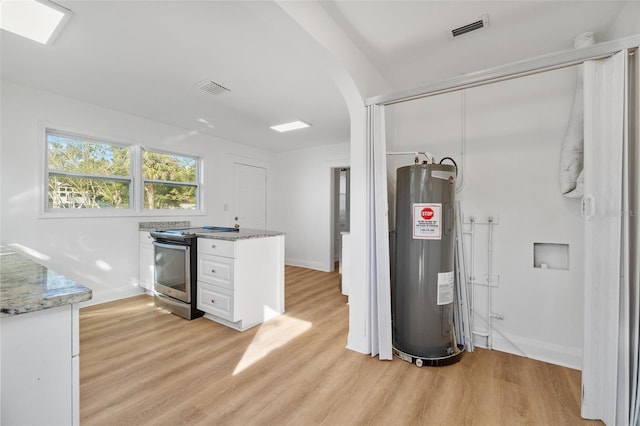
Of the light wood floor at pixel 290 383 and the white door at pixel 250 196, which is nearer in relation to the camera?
the light wood floor at pixel 290 383

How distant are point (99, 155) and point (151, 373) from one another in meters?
2.99

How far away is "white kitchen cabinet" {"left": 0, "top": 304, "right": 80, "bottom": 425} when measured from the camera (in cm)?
74

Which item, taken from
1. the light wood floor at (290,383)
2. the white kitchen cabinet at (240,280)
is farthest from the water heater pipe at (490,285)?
the white kitchen cabinet at (240,280)

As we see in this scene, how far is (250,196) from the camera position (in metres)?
5.64

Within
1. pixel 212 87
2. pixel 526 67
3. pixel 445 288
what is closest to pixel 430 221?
pixel 445 288

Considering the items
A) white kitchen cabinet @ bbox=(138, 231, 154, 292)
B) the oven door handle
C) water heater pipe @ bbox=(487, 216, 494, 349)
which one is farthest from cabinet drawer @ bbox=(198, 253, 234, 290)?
water heater pipe @ bbox=(487, 216, 494, 349)

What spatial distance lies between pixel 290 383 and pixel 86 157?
3710mm

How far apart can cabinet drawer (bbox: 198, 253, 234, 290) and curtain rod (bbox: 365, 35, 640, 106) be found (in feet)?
6.80

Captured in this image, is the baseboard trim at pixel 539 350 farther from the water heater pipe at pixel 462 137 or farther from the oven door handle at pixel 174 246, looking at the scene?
the oven door handle at pixel 174 246

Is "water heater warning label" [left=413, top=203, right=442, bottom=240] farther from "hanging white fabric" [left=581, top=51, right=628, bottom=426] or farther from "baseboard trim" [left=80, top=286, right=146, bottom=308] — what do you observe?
"baseboard trim" [left=80, top=286, right=146, bottom=308]

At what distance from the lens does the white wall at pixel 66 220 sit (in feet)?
9.51

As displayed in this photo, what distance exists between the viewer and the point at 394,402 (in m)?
1.73

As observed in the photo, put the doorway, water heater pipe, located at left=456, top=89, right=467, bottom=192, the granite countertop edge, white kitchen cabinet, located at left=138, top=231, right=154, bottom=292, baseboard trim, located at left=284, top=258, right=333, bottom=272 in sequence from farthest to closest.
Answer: the doorway < baseboard trim, located at left=284, top=258, right=333, bottom=272 < white kitchen cabinet, located at left=138, top=231, right=154, bottom=292 < water heater pipe, located at left=456, top=89, right=467, bottom=192 < the granite countertop edge

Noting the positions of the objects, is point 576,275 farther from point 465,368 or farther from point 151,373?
Answer: point 151,373
